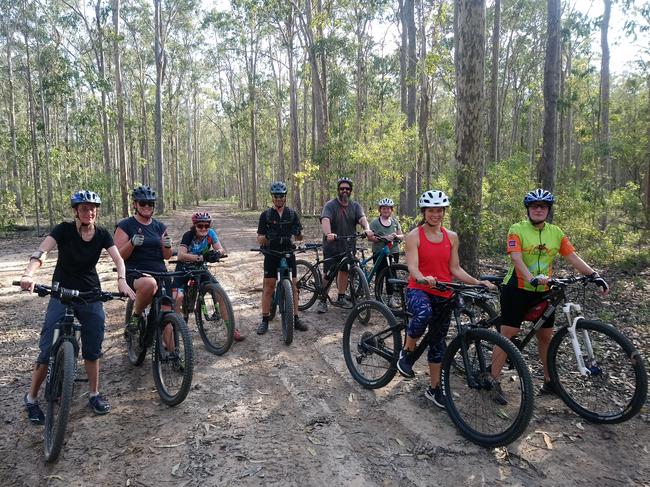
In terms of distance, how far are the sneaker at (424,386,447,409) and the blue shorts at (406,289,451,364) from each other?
291mm

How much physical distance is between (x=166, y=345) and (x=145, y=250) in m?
1.16

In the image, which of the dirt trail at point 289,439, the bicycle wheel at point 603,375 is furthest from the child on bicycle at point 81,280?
the bicycle wheel at point 603,375

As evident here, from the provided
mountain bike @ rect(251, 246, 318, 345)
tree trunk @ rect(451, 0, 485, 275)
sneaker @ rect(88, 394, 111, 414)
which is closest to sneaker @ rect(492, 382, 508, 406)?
mountain bike @ rect(251, 246, 318, 345)

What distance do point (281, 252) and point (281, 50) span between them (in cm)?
A: 3221

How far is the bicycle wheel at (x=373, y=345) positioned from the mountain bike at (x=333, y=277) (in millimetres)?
1095

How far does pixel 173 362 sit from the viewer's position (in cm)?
432

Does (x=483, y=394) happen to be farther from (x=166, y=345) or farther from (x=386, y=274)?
(x=386, y=274)

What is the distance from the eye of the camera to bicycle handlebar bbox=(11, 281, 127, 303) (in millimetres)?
3484

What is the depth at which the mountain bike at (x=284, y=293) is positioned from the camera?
5770 millimetres

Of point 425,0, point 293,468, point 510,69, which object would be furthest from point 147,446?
point 510,69

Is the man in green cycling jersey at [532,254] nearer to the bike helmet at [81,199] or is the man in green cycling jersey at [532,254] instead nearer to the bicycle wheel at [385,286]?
the bicycle wheel at [385,286]

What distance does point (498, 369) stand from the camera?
11.9 feet

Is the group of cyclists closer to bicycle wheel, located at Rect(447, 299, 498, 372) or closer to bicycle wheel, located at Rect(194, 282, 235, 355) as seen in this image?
bicycle wheel, located at Rect(447, 299, 498, 372)

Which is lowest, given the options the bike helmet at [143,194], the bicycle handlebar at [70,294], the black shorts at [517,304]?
the black shorts at [517,304]
